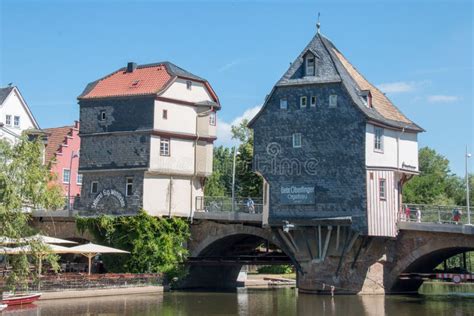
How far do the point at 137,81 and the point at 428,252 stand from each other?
72.9 feet

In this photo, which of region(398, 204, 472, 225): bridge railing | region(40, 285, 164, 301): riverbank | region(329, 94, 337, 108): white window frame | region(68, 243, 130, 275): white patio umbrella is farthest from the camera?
region(329, 94, 337, 108): white window frame

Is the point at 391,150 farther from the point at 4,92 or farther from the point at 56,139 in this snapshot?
the point at 56,139

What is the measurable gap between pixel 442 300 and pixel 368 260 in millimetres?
4901

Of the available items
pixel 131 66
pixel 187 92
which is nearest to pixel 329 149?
pixel 187 92

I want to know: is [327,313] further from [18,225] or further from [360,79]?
[360,79]

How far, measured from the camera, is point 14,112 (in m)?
59.8

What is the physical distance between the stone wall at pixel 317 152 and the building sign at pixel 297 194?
0.80 feet

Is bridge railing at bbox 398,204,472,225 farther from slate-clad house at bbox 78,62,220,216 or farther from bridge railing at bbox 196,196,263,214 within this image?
slate-clad house at bbox 78,62,220,216

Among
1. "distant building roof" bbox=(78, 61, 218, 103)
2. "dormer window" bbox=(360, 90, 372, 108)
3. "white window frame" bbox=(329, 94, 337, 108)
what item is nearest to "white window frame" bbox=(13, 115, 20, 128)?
"distant building roof" bbox=(78, 61, 218, 103)

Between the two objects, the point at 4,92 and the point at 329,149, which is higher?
the point at 4,92

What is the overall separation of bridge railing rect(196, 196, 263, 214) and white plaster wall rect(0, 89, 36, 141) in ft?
56.1

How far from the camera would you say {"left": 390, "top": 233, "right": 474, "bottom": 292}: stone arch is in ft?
133

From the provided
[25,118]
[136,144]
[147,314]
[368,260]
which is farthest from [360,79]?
[25,118]

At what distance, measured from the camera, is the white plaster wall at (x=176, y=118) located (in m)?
48.9
